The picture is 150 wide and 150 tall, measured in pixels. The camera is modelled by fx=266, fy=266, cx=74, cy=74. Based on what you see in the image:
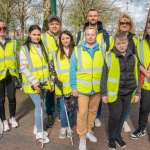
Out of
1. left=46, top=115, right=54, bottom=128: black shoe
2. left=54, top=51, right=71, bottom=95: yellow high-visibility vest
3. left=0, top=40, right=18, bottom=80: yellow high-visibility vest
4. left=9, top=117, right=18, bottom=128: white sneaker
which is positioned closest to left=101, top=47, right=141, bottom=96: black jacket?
left=54, top=51, right=71, bottom=95: yellow high-visibility vest

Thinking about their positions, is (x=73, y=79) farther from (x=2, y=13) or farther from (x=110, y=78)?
(x=2, y=13)

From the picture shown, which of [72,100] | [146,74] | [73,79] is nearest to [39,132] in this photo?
[72,100]

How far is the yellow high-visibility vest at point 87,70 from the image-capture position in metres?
3.96

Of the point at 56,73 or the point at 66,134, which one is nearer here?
the point at 56,73

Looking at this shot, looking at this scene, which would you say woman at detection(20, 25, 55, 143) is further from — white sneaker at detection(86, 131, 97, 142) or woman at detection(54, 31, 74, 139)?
white sneaker at detection(86, 131, 97, 142)

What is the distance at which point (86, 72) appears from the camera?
3990 millimetres

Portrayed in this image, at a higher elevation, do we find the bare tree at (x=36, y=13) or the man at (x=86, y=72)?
the bare tree at (x=36, y=13)

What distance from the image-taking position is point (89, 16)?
4863mm

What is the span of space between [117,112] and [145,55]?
102 cm

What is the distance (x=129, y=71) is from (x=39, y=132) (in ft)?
6.22

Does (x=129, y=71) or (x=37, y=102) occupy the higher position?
(x=129, y=71)

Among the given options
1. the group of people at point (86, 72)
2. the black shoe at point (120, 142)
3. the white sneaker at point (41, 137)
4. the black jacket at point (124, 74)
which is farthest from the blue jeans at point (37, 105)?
the black shoe at point (120, 142)

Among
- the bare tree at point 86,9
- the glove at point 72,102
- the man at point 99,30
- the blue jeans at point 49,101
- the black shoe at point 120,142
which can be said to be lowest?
the black shoe at point 120,142

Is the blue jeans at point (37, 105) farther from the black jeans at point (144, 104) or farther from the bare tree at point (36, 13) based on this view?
the bare tree at point (36, 13)
